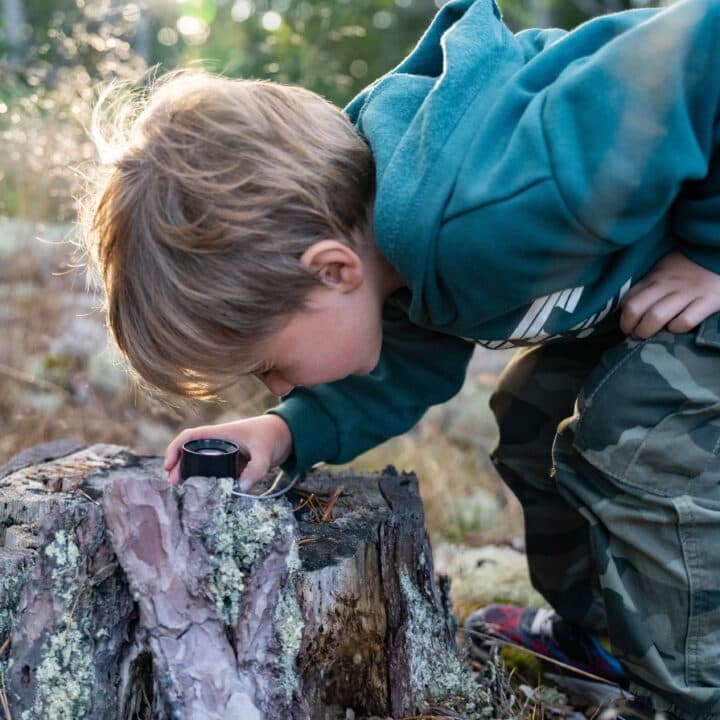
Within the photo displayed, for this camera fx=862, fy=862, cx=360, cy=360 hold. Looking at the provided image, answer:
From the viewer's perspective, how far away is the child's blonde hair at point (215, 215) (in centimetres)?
159

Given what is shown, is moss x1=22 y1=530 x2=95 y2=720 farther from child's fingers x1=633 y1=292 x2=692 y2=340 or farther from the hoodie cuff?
child's fingers x1=633 y1=292 x2=692 y2=340

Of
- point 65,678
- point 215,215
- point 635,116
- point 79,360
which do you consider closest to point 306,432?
point 215,215

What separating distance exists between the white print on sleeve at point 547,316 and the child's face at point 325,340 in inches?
11.9

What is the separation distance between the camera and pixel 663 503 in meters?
1.76

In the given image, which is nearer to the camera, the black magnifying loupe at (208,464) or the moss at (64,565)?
the moss at (64,565)

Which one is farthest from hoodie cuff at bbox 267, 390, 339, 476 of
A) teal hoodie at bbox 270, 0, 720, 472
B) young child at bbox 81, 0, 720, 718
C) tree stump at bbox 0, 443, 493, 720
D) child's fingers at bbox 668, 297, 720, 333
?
child's fingers at bbox 668, 297, 720, 333

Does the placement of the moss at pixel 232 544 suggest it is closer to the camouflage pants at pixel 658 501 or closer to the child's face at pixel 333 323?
the child's face at pixel 333 323

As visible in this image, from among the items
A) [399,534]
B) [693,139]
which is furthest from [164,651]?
[693,139]

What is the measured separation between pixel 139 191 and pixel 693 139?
103 cm

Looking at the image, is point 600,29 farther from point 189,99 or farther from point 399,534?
point 399,534

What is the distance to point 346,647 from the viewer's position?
5.85 feet

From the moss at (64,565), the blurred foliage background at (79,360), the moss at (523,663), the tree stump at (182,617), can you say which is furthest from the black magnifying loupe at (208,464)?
the blurred foliage background at (79,360)

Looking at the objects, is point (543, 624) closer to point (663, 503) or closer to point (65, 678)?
point (663, 503)

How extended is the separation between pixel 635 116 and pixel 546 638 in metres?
1.49
